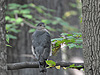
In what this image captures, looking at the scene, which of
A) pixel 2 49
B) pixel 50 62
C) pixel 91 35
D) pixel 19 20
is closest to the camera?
pixel 91 35

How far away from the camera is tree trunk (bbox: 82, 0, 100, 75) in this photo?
2.47 m

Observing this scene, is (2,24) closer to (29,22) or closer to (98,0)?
(98,0)

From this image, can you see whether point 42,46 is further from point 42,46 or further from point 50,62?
point 50,62

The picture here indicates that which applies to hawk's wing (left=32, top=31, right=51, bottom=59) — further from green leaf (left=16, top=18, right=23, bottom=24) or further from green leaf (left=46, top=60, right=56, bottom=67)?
green leaf (left=16, top=18, right=23, bottom=24)

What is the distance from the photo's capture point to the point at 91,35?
2.54m

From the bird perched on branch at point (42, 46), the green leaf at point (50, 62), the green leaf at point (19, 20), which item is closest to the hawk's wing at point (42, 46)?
the bird perched on branch at point (42, 46)

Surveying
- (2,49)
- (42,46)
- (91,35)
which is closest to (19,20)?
(42,46)

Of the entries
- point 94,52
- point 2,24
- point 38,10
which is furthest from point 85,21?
point 38,10

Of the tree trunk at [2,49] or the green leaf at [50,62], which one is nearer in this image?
the green leaf at [50,62]

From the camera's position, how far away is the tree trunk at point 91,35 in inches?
97.4

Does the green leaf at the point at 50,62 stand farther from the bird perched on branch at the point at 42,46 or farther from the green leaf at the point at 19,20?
the green leaf at the point at 19,20

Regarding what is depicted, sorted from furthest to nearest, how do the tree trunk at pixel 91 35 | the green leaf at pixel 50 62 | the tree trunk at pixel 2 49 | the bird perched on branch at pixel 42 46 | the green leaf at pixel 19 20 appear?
the green leaf at pixel 19 20, the bird perched on branch at pixel 42 46, the tree trunk at pixel 2 49, the green leaf at pixel 50 62, the tree trunk at pixel 91 35

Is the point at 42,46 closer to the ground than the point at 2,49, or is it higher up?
closer to the ground

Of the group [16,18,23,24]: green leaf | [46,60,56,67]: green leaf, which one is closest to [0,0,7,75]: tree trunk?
[46,60,56,67]: green leaf
